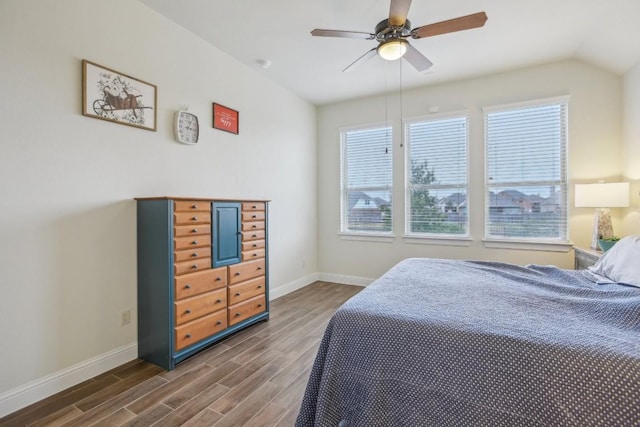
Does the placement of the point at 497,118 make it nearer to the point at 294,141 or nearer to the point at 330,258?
the point at 294,141

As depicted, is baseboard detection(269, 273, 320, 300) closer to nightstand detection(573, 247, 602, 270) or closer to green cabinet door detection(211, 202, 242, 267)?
green cabinet door detection(211, 202, 242, 267)

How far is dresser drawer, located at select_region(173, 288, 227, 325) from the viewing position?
2280 mm

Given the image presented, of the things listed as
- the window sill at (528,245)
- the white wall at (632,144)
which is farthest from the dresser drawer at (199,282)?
the white wall at (632,144)

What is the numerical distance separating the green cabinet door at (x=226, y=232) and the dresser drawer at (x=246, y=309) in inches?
17.2

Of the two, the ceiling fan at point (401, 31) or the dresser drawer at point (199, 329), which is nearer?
the ceiling fan at point (401, 31)

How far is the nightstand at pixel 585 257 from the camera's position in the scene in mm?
2775

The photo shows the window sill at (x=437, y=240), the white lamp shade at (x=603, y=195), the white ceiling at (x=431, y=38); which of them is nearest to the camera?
the white ceiling at (x=431, y=38)

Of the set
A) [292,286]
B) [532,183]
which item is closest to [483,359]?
[532,183]

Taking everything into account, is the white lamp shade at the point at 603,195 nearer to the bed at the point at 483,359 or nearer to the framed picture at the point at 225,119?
the bed at the point at 483,359

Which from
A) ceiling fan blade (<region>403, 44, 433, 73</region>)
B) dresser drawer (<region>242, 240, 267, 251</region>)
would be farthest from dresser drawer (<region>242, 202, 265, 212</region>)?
ceiling fan blade (<region>403, 44, 433, 73</region>)

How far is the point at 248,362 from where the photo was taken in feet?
7.69

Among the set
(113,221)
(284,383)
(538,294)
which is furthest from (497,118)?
(113,221)

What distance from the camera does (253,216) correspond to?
3.05m

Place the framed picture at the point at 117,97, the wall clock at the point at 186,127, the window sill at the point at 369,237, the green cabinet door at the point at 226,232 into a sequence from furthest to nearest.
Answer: the window sill at the point at 369,237 → the wall clock at the point at 186,127 → the green cabinet door at the point at 226,232 → the framed picture at the point at 117,97
